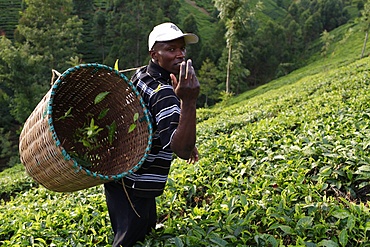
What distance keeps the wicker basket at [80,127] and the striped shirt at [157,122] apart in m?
0.09

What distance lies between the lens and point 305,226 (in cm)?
241

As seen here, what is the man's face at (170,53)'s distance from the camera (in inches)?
90.4

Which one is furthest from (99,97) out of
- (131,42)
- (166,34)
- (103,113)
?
(131,42)

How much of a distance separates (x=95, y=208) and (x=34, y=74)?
1110 inches

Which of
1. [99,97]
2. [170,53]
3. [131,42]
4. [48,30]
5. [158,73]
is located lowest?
[131,42]

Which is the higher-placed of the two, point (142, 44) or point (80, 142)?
point (80, 142)

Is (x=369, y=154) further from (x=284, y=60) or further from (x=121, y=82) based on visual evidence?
(x=284, y=60)

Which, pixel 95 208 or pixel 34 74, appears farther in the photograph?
pixel 34 74

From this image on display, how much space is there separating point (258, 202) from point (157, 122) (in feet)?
4.30

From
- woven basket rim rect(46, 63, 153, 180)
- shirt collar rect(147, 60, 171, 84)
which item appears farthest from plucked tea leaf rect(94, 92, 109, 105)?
shirt collar rect(147, 60, 171, 84)

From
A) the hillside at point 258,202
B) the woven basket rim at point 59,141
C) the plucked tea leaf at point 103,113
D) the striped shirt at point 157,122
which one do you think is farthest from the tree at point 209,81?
the woven basket rim at point 59,141

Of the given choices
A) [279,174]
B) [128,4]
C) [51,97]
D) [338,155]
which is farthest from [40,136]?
[128,4]

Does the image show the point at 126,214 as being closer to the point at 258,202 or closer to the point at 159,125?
the point at 159,125

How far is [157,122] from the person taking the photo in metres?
2.14
